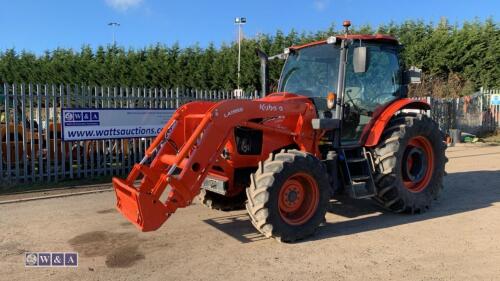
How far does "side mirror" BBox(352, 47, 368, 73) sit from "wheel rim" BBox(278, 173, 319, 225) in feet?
4.96

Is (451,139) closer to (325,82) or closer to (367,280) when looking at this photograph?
(325,82)

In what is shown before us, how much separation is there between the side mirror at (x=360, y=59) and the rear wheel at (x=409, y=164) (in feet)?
3.91

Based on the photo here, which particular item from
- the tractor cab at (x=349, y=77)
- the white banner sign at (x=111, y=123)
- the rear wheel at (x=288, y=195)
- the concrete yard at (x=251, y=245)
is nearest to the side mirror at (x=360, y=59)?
the tractor cab at (x=349, y=77)

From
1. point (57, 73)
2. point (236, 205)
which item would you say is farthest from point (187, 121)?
point (57, 73)

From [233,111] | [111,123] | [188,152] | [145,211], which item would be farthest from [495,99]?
[145,211]

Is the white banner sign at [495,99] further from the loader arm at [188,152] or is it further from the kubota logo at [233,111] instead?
the kubota logo at [233,111]

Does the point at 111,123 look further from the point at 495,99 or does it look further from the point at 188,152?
the point at 495,99

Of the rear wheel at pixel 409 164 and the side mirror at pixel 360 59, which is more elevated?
the side mirror at pixel 360 59

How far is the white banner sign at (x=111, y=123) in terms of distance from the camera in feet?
31.0

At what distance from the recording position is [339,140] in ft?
20.4

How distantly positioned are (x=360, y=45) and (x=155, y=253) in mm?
3740

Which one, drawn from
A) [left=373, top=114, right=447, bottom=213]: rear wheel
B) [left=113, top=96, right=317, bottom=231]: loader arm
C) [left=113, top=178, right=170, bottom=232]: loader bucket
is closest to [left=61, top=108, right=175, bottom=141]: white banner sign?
[left=113, top=96, right=317, bottom=231]: loader arm

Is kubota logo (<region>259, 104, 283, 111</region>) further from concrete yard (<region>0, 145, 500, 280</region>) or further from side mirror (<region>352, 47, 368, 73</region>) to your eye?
concrete yard (<region>0, 145, 500, 280</region>)

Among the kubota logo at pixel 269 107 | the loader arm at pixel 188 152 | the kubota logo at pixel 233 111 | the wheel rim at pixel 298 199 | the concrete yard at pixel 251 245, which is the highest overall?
the kubota logo at pixel 269 107
